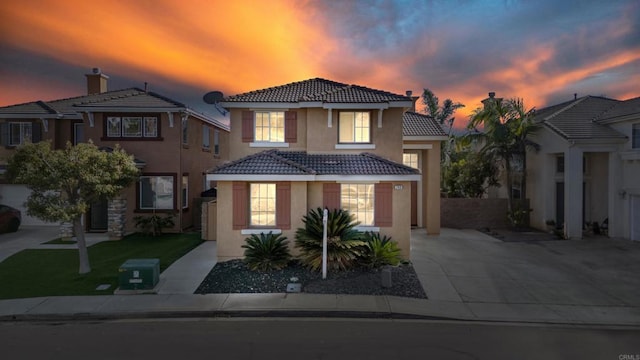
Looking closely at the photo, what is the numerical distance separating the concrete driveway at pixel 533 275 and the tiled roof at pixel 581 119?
16.2ft

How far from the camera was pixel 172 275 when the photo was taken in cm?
1164

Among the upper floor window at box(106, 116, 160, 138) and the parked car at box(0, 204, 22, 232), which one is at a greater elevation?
the upper floor window at box(106, 116, 160, 138)

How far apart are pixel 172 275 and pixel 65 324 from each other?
3.43 metres

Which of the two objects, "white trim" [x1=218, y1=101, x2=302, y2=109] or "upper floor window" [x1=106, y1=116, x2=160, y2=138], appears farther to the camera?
"upper floor window" [x1=106, y1=116, x2=160, y2=138]

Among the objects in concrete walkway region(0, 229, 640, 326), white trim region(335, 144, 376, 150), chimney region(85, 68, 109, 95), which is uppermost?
chimney region(85, 68, 109, 95)

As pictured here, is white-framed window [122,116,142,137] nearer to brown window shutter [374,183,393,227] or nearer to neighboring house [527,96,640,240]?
brown window shutter [374,183,393,227]

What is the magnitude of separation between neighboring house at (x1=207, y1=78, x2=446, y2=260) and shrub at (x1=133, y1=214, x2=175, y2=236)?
5.38 metres

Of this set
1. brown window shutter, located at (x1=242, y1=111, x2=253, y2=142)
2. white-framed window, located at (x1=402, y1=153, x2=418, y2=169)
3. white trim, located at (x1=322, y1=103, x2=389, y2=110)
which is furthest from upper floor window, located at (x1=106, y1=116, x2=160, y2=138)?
white-framed window, located at (x1=402, y1=153, x2=418, y2=169)

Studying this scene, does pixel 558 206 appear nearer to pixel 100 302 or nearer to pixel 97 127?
pixel 100 302

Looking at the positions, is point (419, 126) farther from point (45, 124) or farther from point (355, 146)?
point (45, 124)

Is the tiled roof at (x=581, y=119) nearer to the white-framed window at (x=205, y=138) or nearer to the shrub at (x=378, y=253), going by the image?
the shrub at (x=378, y=253)

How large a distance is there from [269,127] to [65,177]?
24.3 feet

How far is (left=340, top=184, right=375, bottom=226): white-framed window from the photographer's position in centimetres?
1365

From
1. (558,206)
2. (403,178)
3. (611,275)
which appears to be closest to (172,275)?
(403,178)
